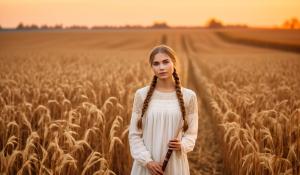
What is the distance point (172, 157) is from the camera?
2855 mm

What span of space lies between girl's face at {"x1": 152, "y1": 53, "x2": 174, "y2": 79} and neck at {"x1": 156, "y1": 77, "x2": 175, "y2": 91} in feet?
0.16

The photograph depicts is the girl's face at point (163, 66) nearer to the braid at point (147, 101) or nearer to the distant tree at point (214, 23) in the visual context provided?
the braid at point (147, 101)

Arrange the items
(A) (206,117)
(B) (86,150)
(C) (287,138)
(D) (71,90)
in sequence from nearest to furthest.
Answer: (B) (86,150)
(C) (287,138)
(D) (71,90)
(A) (206,117)

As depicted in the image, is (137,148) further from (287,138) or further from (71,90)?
(71,90)

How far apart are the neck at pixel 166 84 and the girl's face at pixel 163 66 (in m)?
0.05

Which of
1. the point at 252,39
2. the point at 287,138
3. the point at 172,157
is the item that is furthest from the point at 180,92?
the point at 252,39

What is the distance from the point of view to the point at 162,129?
9.33 ft

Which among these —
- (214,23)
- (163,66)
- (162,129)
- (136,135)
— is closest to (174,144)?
(162,129)

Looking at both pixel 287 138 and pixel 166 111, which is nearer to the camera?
pixel 166 111

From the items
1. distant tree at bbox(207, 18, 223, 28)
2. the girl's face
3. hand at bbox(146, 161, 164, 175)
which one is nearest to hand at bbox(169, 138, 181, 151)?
hand at bbox(146, 161, 164, 175)

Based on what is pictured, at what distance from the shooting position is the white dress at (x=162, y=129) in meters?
2.84

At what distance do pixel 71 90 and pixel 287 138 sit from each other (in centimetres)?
347

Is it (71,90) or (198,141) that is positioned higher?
(71,90)

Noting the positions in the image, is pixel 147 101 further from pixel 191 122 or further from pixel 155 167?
pixel 155 167
